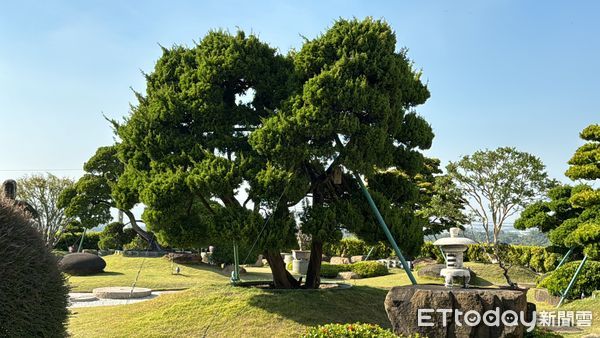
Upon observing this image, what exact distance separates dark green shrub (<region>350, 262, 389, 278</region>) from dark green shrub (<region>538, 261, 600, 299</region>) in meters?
9.15

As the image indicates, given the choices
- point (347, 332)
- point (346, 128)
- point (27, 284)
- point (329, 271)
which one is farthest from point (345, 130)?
point (329, 271)

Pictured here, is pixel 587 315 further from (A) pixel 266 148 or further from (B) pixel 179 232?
(B) pixel 179 232

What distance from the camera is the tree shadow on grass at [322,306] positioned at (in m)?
10.5

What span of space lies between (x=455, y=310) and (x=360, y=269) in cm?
1577

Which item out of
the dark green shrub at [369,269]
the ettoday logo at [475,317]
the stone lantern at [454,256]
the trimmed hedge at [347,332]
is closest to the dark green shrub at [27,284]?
the trimmed hedge at [347,332]

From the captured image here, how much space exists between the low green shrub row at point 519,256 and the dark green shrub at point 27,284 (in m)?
21.4

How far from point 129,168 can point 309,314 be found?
5498 millimetres

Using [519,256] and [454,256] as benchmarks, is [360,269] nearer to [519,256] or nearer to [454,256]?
[519,256]

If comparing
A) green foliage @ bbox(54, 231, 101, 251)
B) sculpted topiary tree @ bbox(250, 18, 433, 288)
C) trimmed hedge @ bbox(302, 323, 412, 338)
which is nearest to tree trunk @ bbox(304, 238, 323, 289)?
sculpted topiary tree @ bbox(250, 18, 433, 288)

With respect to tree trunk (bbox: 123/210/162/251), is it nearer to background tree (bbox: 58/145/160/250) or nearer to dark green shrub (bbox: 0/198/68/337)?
background tree (bbox: 58/145/160/250)

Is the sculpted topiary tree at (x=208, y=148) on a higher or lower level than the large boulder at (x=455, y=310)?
higher

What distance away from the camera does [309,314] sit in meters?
10.5

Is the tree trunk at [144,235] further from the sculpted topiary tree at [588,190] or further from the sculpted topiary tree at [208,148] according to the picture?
the sculpted topiary tree at [588,190]

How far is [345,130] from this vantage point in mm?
10594
